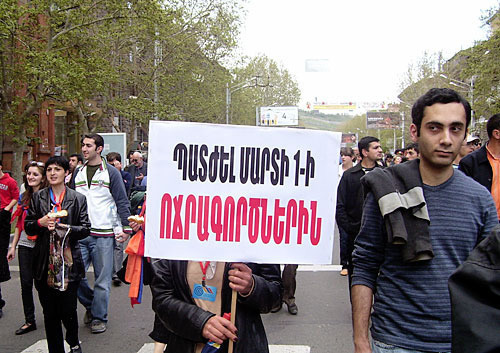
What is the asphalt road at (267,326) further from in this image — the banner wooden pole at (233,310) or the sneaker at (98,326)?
the banner wooden pole at (233,310)

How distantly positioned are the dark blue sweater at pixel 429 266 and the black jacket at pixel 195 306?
1.52 feet

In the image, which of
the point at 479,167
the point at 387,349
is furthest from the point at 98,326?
the point at 479,167

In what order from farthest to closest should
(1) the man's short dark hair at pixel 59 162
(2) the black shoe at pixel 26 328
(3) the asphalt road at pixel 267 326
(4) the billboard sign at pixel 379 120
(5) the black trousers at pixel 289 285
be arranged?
(4) the billboard sign at pixel 379 120, (5) the black trousers at pixel 289 285, (2) the black shoe at pixel 26 328, (3) the asphalt road at pixel 267 326, (1) the man's short dark hair at pixel 59 162

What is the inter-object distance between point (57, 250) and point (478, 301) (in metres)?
3.94

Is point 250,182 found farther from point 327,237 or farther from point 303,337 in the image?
point 303,337

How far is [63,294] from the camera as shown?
4.32m

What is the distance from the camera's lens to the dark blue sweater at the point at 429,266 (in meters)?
2.15

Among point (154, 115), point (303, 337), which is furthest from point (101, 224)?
point (154, 115)

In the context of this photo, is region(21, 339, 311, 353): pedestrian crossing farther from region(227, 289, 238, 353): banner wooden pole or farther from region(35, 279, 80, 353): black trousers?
region(227, 289, 238, 353): banner wooden pole

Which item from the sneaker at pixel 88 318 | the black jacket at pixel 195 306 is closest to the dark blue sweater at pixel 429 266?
the black jacket at pixel 195 306

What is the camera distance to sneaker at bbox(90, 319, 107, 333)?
5.40 meters

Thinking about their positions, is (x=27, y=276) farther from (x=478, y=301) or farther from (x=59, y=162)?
A: (x=478, y=301)

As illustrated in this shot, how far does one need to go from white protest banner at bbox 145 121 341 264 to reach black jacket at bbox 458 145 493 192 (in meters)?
2.10

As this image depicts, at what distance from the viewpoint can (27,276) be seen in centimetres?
532
